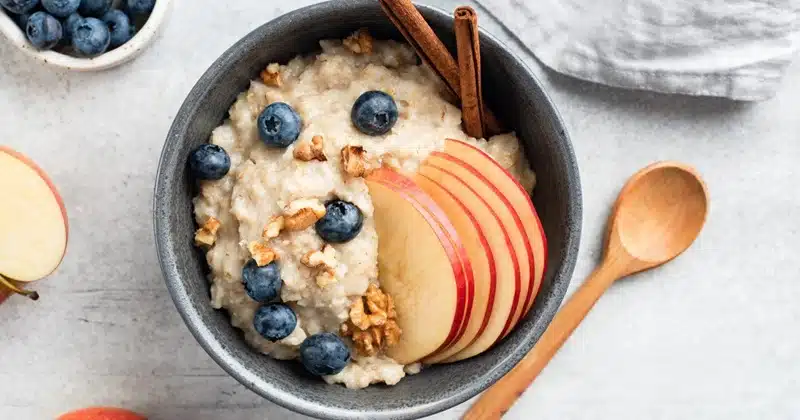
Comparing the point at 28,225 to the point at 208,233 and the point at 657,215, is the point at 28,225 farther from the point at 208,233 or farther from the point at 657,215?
the point at 657,215

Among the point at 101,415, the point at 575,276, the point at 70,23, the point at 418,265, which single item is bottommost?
the point at 101,415

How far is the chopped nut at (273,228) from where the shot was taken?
1.42 m

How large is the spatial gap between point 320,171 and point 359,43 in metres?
0.28

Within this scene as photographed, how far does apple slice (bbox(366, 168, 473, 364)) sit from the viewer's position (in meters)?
1.42

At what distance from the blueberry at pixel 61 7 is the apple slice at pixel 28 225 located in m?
0.29

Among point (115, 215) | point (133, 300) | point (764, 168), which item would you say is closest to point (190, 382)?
point (133, 300)

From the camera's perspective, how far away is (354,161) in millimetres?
1432

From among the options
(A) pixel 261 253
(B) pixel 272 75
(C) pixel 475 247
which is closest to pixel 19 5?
(B) pixel 272 75

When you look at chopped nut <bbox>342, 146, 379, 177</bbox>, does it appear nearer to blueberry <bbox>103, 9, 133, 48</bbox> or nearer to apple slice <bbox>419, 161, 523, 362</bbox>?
apple slice <bbox>419, 161, 523, 362</bbox>

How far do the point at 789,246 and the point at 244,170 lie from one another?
1.19m

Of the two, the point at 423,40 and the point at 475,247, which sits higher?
the point at 423,40

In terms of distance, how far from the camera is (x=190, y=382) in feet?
6.11

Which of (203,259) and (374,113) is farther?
(203,259)

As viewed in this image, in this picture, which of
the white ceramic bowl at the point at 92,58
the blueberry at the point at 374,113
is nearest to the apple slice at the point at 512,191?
the blueberry at the point at 374,113
